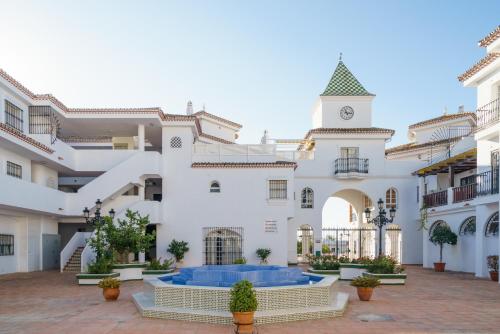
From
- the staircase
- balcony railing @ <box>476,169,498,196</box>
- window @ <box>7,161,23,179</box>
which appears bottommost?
the staircase

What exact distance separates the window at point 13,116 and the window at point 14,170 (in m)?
2.07

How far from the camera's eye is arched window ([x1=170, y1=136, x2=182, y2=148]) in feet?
98.0

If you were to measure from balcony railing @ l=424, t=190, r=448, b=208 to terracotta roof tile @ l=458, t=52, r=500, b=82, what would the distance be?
24.9 ft

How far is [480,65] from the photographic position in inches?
936

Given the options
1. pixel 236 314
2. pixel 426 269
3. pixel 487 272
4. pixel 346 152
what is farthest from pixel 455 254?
pixel 236 314

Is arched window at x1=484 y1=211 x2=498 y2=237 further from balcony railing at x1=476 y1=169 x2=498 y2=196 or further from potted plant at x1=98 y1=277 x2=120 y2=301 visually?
potted plant at x1=98 y1=277 x2=120 y2=301

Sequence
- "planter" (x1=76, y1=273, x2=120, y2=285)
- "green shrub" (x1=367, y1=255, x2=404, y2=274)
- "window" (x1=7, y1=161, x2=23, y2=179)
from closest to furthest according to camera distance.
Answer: "planter" (x1=76, y1=273, x2=120, y2=285) → "green shrub" (x1=367, y1=255, x2=404, y2=274) → "window" (x1=7, y1=161, x2=23, y2=179)

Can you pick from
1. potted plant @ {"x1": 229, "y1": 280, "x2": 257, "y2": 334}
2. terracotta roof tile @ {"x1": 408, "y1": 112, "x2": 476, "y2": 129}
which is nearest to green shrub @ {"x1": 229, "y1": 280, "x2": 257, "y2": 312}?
potted plant @ {"x1": 229, "y1": 280, "x2": 257, "y2": 334}

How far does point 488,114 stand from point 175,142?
56.6ft

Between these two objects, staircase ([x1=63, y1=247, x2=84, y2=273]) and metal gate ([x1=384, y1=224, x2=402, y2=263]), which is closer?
staircase ([x1=63, y1=247, x2=84, y2=273])

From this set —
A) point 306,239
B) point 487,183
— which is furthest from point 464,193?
point 306,239

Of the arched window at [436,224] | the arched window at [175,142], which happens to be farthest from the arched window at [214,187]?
the arched window at [436,224]

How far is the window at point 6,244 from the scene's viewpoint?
84.6 ft

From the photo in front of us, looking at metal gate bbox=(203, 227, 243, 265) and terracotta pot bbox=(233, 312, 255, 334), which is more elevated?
terracotta pot bbox=(233, 312, 255, 334)
